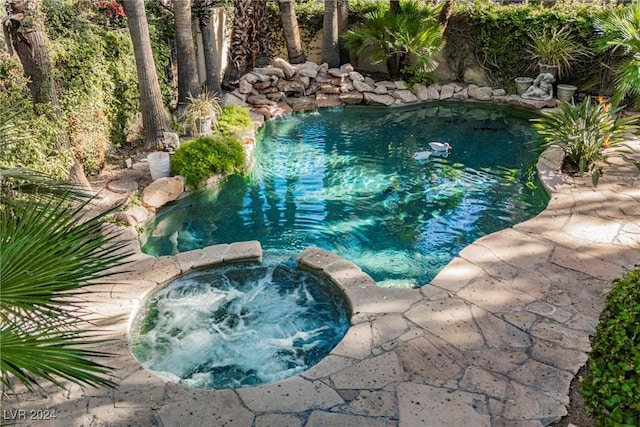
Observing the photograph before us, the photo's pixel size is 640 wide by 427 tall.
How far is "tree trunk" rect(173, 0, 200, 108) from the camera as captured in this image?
28.7ft

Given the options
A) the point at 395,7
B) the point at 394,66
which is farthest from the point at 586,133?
the point at 395,7

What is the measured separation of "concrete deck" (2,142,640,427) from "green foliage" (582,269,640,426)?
0.82 meters

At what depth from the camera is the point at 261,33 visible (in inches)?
472

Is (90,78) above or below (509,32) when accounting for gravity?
below

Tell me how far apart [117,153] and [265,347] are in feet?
16.3

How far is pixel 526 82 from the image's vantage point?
10.9 metres

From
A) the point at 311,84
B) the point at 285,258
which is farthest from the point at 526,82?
the point at 285,258

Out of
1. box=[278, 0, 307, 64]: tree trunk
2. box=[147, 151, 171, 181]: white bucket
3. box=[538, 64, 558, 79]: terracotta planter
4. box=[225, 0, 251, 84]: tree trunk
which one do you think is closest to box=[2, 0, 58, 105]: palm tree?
box=[147, 151, 171, 181]: white bucket

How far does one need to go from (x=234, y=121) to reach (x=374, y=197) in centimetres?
301

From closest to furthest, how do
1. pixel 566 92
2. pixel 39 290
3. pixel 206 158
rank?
pixel 39 290
pixel 206 158
pixel 566 92

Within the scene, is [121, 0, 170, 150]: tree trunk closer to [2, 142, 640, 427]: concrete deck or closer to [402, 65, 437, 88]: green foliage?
[2, 142, 640, 427]: concrete deck

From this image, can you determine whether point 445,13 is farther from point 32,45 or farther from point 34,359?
point 34,359

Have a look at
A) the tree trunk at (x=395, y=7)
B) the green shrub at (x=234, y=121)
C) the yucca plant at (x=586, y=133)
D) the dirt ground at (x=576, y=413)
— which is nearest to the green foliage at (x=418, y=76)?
the tree trunk at (x=395, y=7)

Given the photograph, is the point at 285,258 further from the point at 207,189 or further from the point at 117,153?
the point at 117,153
